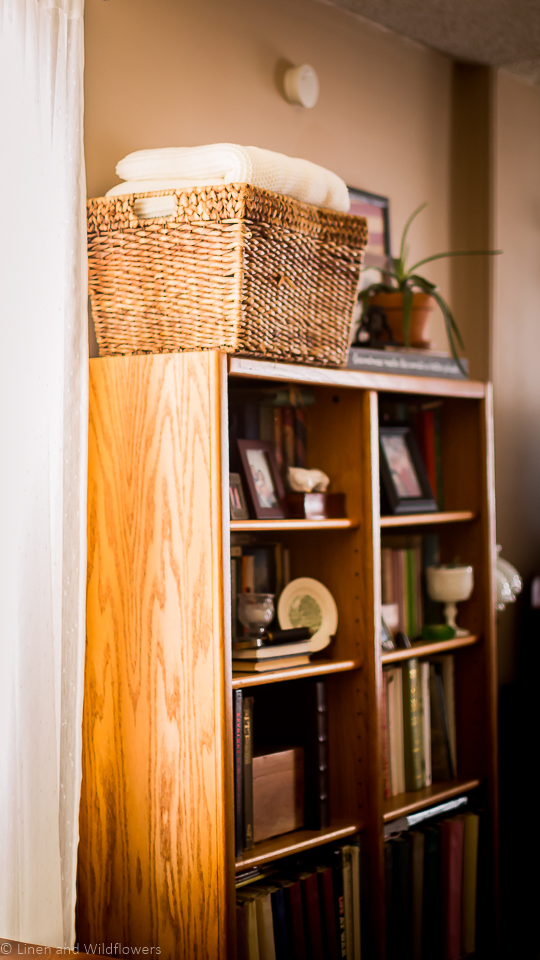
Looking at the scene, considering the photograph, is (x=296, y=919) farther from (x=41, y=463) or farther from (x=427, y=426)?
(x=427, y=426)

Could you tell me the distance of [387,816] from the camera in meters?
2.06

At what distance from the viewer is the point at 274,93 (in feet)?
7.71

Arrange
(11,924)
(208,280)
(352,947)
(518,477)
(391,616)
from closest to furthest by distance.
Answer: (11,924) < (208,280) < (352,947) < (391,616) < (518,477)

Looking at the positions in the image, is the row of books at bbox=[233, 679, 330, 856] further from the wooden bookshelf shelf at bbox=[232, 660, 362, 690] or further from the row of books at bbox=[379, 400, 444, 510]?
the row of books at bbox=[379, 400, 444, 510]

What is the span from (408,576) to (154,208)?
1.15 m

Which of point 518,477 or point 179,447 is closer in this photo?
point 179,447

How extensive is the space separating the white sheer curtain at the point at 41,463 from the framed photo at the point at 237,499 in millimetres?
313

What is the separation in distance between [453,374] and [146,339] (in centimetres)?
90

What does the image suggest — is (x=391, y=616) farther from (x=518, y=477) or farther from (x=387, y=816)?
(x=518, y=477)

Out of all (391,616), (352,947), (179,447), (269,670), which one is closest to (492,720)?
(391,616)

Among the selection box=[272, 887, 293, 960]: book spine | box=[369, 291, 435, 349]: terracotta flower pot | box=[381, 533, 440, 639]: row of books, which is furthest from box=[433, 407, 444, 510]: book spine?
box=[272, 887, 293, 960]: book spine

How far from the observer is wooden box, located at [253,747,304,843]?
1.84m

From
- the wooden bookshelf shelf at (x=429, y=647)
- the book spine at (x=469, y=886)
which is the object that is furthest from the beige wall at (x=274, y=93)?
the book spine at (x=469, y=886)

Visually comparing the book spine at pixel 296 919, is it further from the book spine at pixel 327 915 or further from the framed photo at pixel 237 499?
the framed photo at pixel 237 499
